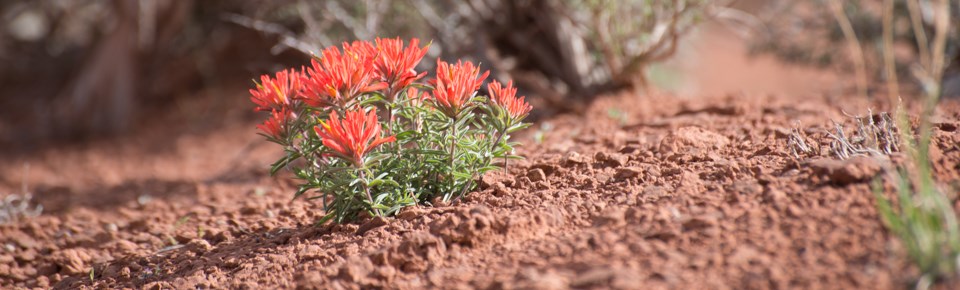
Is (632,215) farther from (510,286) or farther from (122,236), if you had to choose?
(122,236)

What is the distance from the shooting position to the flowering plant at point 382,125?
2.37 metres

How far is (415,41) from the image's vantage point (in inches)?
98.3

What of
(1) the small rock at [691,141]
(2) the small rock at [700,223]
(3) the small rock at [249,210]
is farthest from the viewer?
(3) the small rock at [249,210]

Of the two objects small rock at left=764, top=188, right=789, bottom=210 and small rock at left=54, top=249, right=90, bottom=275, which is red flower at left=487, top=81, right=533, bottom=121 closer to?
small rock at left=764, top=188, right=789, bottom=210

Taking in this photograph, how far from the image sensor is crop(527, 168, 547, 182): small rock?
2840 mm

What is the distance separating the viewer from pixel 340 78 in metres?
2.36

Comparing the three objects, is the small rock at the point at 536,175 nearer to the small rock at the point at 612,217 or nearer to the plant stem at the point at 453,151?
the plant stem at the point at 453,151

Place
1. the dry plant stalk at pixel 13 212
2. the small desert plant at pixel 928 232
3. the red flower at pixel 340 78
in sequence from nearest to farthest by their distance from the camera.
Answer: the small desert plant at pixel 928 232 → the red flower at pixel 340 78 → the dry plant stalk at pixel 13 212

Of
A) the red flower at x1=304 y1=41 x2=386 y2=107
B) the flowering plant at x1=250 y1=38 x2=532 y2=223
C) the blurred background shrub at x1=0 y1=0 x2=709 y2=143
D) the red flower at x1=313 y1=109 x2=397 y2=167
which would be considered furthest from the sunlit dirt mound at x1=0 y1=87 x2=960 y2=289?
the blurred background shrub at x1=0 y1=0 x2=709 y2=143

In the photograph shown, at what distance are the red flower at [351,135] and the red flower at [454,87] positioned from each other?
0.21m

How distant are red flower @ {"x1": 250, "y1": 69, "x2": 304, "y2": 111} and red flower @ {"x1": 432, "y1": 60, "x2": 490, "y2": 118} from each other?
452 mm

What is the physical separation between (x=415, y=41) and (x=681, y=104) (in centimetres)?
232

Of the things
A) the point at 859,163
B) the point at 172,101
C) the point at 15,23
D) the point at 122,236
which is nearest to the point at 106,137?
the point at 172,101

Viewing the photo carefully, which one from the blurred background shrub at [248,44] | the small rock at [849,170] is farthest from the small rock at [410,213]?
the blurred background shrub at [248,44]
